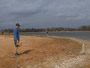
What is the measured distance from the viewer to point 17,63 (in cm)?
788

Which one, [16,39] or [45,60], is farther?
[16,39]

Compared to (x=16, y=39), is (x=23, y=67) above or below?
below

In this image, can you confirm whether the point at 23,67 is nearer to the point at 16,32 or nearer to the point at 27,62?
the point at 27,62

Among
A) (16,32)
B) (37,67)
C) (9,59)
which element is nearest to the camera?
(37,67)

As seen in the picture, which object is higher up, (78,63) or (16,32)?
(16,32)

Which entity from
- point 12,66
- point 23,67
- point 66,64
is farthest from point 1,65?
point 66,64

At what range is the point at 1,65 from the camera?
24.6 ft

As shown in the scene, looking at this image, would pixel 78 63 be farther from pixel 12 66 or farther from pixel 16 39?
pixel 16 39

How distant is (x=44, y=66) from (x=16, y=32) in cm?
313

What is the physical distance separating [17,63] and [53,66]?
1.85 metres

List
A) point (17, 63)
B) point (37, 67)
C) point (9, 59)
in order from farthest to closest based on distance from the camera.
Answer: point (9, 59)
point (17, 63)
point (37, 67)

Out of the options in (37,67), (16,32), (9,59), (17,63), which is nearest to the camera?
(37,67)

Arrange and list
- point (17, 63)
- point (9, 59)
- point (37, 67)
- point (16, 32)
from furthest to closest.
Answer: point (16, 32), point (9, 59), point (17, 63), point (37, 67)

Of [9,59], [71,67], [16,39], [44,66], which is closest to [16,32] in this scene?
[16,39]
